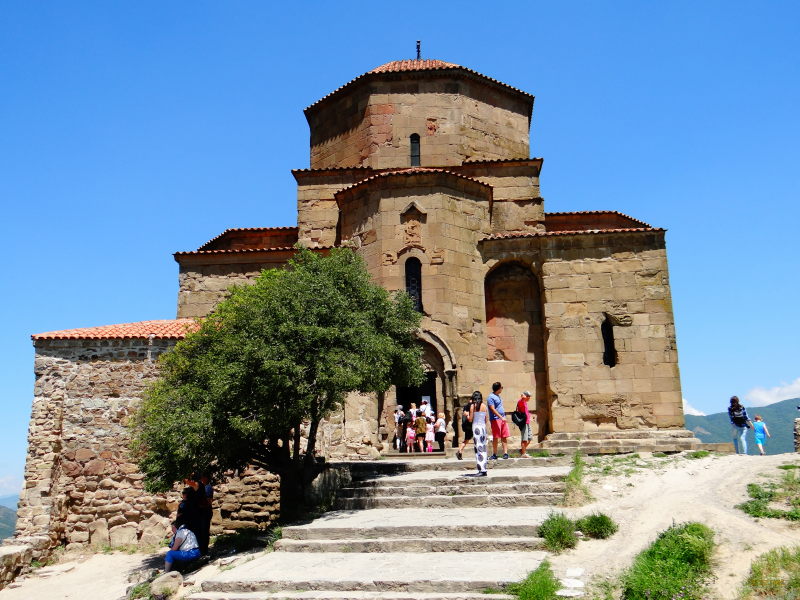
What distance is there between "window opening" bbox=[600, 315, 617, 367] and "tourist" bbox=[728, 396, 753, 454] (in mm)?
2618

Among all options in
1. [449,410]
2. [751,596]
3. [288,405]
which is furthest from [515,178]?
[751,596]

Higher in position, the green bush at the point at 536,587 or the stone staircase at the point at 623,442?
the stone staircase at the point at 623,442

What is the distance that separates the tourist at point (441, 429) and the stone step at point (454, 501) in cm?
391

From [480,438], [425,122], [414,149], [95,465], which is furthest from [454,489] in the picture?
[425,122]

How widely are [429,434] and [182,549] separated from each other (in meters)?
6.01

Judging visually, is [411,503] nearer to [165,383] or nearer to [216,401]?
[216,401]

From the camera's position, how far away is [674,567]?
544 cm

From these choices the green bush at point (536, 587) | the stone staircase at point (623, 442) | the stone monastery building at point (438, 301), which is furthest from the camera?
the stone staircase at point (623, 442)

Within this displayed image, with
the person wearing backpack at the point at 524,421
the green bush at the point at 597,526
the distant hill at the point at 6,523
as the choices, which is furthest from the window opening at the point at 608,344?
the distant hill at the point at 6,523

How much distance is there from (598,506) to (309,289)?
5170 mm

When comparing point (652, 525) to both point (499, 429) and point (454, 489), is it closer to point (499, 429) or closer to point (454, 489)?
point (454, 489)

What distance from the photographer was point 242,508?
11.7 m

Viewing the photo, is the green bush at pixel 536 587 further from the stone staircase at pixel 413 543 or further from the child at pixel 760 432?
the child at pixel 760 432

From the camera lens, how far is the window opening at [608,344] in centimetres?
1366
